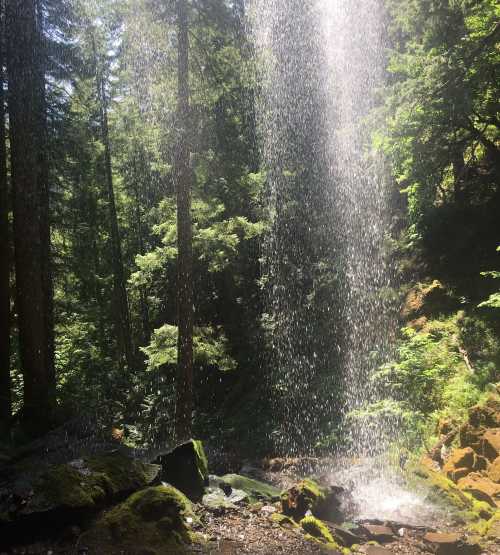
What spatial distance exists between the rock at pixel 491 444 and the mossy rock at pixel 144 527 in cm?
429

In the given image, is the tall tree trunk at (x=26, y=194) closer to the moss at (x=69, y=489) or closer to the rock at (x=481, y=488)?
the moss at (x=69, y=489)

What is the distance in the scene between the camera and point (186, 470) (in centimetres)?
585

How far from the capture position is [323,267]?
42.9ft

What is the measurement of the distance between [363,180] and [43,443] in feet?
40.5

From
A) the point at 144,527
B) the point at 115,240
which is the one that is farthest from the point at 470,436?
the point at 115,240

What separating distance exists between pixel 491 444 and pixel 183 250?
Result: 21.8 feet

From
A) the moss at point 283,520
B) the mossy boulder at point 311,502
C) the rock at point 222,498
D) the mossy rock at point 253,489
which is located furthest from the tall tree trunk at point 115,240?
the moss at point 283,520

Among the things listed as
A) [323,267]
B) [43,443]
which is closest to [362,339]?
[323,267]

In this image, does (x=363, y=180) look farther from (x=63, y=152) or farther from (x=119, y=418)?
(x=119, y=418)

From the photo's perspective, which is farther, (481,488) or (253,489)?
(253,489)

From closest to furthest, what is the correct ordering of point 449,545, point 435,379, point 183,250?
point 449,545 < point 435,379 < point 183,250

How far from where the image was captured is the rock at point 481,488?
5.51 m

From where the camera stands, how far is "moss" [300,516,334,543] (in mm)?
4941

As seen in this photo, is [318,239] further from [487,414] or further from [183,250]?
[487,414]
